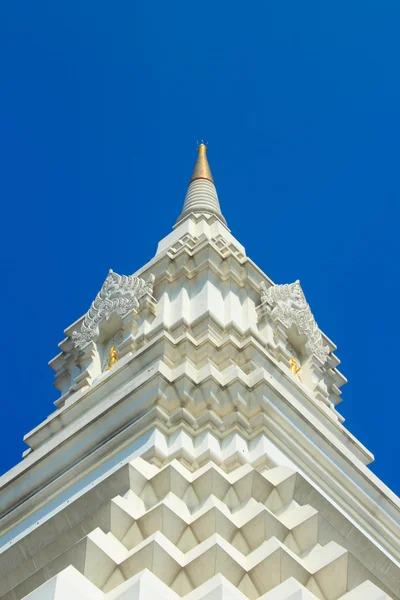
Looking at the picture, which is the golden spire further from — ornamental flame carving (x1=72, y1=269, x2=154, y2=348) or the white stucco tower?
ornamental flame carving (x1=72, y1=269, x2=154, y2=348)

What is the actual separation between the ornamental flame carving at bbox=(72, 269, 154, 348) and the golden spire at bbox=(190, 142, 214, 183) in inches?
444

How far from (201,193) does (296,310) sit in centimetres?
1003

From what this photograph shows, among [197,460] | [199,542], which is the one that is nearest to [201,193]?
[197,460]

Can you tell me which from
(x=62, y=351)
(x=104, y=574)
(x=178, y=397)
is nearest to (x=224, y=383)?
(x=178, y=397)

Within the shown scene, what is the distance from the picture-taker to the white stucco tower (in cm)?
1655

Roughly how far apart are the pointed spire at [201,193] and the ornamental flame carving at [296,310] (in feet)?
19.9

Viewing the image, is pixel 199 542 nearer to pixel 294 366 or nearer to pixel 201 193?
pixel 294 366

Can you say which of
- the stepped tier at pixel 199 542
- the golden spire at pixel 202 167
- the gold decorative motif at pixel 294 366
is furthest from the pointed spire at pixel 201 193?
the stepped tier at pixel 199 542

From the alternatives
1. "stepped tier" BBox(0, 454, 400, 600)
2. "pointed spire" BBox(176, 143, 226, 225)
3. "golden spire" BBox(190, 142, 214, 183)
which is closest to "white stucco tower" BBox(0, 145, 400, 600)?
"stepped tier" BBox(0, 454, 400, 600)

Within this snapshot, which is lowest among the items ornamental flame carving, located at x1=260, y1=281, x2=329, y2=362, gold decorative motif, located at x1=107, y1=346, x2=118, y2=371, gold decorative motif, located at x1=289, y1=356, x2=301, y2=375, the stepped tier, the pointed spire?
the stepped tier

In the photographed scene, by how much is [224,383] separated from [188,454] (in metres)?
2.36

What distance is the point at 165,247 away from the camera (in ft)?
109

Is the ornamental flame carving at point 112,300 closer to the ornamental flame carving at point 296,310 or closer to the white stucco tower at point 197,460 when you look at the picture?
Answer: the white stucco tower at point 197,460

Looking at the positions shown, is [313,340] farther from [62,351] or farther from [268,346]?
[62,351]
